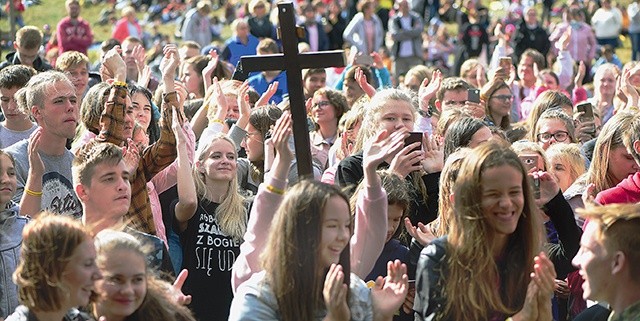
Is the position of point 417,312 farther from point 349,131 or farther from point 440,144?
point 349,131

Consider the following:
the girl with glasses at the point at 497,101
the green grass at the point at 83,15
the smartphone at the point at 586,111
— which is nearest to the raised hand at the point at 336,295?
the girl with glasses at the point at 497,101

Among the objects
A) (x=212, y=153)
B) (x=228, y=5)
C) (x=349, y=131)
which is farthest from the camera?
(x=228, y=5)

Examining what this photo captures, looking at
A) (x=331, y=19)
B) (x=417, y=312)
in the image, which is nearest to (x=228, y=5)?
(x=331, y=19)

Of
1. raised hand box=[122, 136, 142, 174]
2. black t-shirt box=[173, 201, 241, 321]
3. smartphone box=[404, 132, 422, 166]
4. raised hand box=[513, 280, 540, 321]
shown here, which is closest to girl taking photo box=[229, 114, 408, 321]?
raised hand box=[513, 280, 540, 321]

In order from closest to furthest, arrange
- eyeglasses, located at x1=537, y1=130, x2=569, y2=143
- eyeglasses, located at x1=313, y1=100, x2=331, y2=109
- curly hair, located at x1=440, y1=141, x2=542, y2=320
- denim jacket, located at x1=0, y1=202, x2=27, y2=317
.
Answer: curly hair, located at x1=440, y1=141, x2=542, y2=320 → denim jacket, located at x1=0, y1=202, x2=27, y2=317 → eyeglasses, located at x1=537, y1=130, x2=569, y2=143 → eyeglasses, located at x1=313, y1=100, x2=331, y2=109

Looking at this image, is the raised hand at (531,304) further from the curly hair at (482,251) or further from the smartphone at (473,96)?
the smartphone at (473,96)

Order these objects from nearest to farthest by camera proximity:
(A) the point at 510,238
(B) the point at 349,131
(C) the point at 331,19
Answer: (A) the point at 510,238 → (B) the point at 349,131 → (C) the point at 331,19

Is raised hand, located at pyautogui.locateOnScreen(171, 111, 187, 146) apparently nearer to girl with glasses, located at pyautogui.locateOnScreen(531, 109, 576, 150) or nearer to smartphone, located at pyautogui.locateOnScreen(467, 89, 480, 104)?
girl with glasses, located at pyautogui.locateOnScreen(531, 109, 576, 150)

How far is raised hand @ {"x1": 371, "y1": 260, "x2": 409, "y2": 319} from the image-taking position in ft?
17.2

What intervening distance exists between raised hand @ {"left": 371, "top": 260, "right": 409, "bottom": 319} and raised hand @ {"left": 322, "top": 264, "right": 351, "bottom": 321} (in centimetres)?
28

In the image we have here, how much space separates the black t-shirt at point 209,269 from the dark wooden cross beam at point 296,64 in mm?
1471

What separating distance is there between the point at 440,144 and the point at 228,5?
27.2 m

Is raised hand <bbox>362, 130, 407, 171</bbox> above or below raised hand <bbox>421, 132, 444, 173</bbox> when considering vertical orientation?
above

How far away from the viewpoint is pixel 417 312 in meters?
5.48
